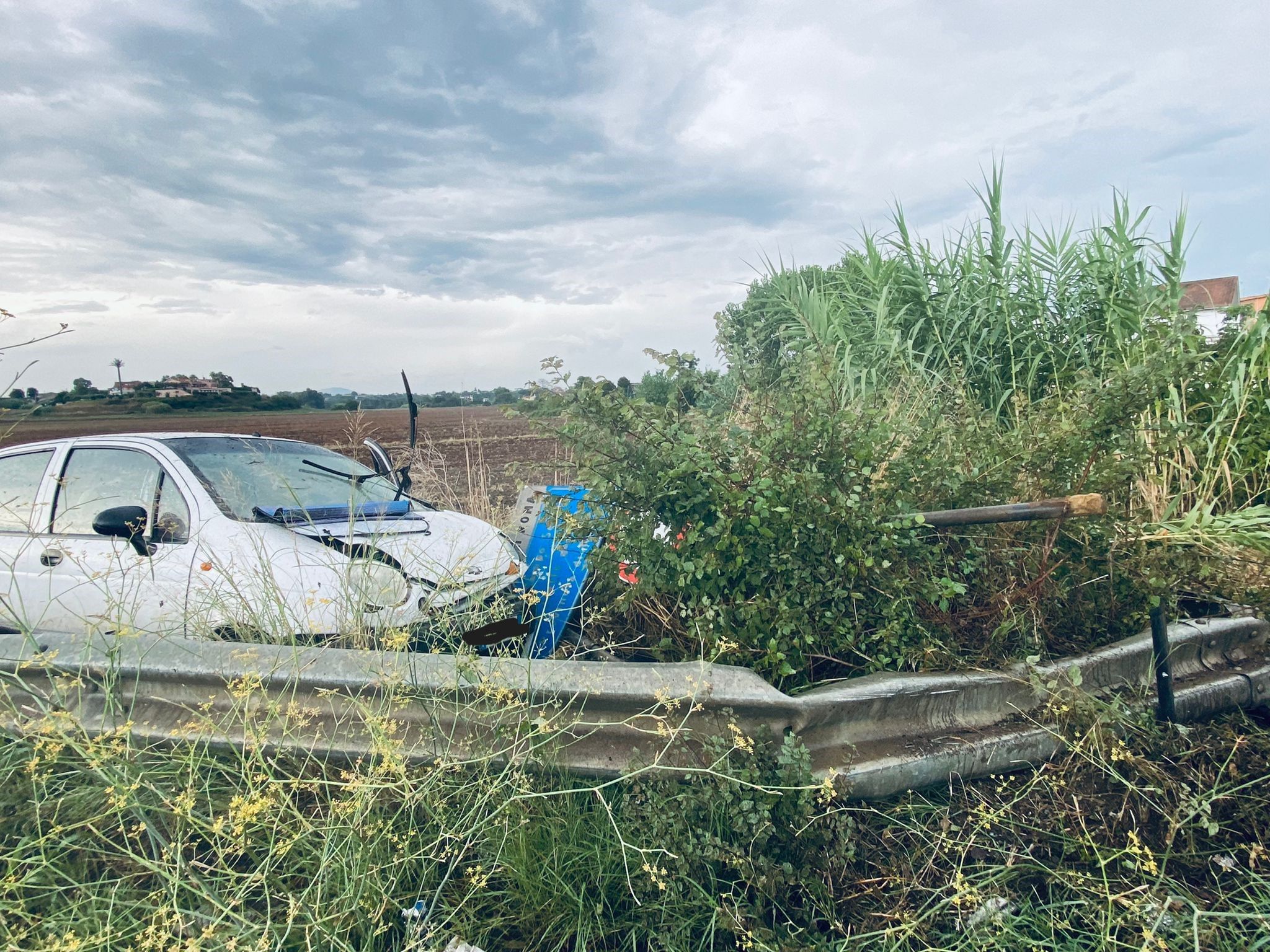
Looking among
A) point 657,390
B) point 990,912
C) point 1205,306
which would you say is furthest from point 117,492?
point 1205,306

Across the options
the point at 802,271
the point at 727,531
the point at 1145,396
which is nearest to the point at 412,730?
the point at 727,531

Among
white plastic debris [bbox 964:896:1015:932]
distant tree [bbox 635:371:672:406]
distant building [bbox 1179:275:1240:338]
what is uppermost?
Answer: distant building [bbox 1179:275:1240:338]

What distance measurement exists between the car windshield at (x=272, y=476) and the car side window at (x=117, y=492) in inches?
7.0

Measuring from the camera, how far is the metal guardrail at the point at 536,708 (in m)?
2.27

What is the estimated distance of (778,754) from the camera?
7.34 ft

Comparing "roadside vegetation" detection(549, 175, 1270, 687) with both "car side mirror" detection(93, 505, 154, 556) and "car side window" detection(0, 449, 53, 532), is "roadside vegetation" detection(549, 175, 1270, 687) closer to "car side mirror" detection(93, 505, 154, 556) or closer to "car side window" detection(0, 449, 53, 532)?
"car side mirror" detection(93, 505, 154, 556)

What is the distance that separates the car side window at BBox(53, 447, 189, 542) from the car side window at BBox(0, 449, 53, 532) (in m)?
0.26

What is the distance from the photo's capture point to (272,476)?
4.24 metres

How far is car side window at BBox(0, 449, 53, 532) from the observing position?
14.5 ft

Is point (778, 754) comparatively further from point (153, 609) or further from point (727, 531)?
point (153, 609)

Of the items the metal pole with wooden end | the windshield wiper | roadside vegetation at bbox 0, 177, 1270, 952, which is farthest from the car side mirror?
the metal pole with wooden end

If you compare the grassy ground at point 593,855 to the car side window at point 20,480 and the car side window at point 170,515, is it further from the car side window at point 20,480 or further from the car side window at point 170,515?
the car side window at point 20,480

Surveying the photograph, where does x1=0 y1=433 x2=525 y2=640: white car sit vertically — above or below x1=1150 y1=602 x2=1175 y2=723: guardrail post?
above

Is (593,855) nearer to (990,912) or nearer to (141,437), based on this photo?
(990,912)
